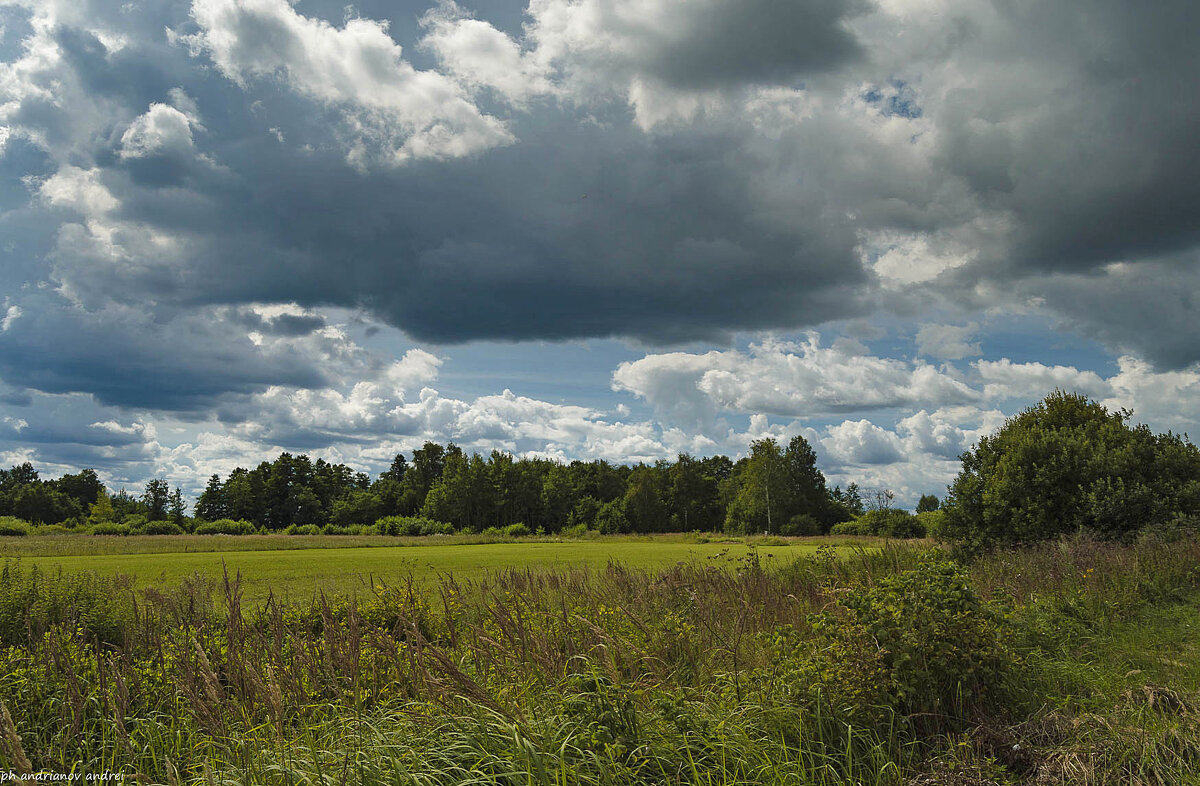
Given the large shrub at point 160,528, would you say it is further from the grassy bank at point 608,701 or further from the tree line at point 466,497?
the grassy bank at point 608,701

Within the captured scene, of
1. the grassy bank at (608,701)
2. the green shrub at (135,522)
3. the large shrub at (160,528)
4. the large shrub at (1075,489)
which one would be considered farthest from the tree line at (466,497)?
the grassy bank at (608,701)

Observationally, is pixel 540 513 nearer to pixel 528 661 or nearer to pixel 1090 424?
pixel 1090 424

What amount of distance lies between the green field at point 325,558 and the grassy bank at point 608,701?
4.00ft

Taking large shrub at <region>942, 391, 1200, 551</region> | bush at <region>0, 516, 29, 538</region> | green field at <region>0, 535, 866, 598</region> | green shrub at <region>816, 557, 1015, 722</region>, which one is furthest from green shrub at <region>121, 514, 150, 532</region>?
green shrub at <region>816, 557, 1015, 722</region>

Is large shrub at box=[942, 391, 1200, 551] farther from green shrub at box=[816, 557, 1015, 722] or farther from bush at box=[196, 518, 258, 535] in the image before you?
bush at box=[196, 518, 258, 535]

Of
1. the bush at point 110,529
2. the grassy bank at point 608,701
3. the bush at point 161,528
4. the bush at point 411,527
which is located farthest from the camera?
the bush at point 411,527

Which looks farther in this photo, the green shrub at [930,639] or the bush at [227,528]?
the bush at [227,528]

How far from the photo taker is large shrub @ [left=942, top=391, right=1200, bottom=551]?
18.2 m

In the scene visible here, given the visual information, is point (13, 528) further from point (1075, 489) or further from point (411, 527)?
point (1075, 489)

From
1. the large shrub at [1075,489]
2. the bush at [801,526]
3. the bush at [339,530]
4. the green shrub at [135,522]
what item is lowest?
the bush at [339,530]

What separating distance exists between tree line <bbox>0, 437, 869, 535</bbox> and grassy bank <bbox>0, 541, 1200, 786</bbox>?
244ft

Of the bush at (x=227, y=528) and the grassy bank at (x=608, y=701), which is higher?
the grassy bank at (x=608, y=701)

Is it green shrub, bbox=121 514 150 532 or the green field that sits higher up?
the green field

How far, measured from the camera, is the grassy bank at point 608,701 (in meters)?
4.04
